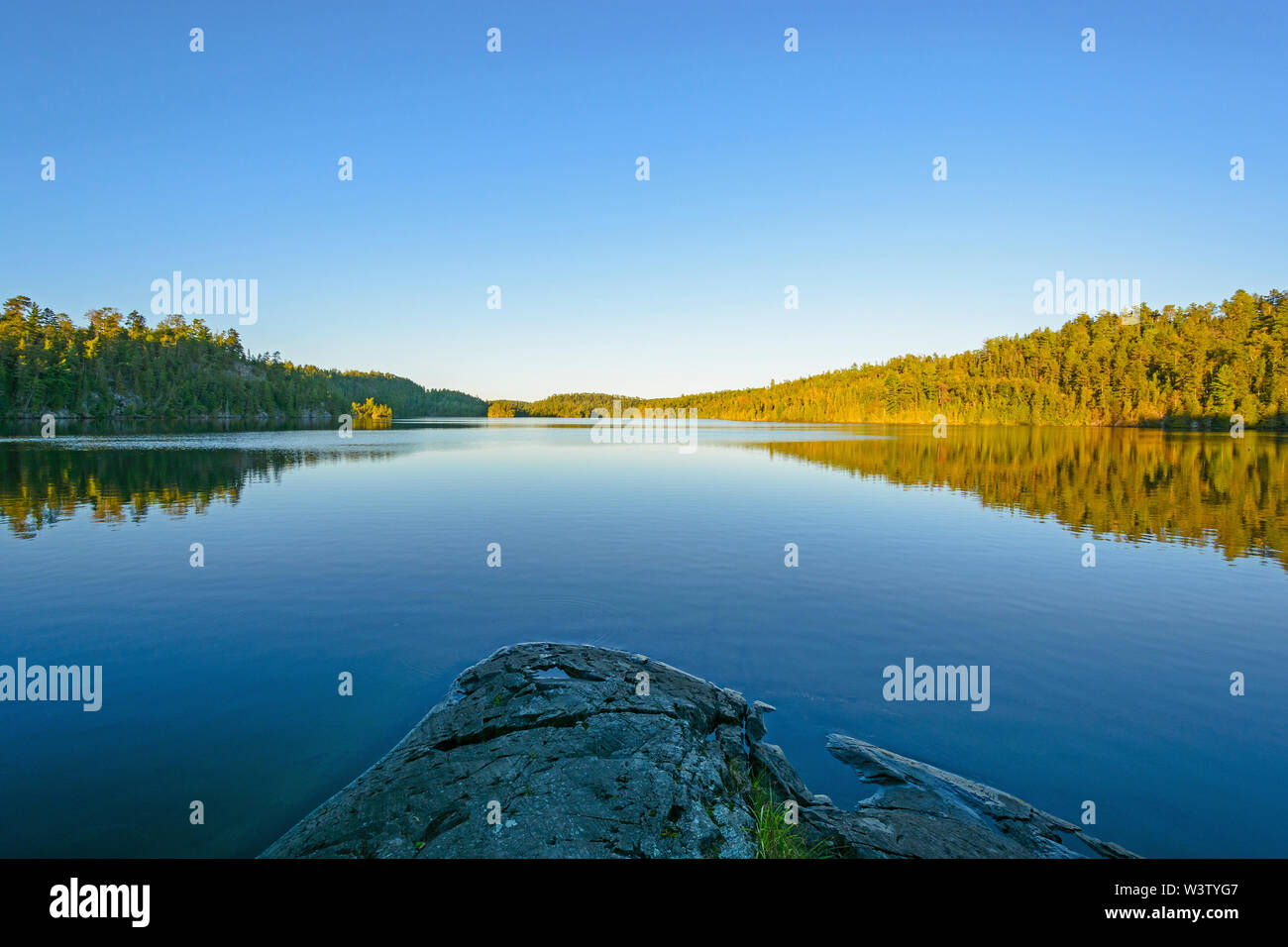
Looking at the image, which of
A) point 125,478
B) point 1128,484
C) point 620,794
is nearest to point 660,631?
point 620,794

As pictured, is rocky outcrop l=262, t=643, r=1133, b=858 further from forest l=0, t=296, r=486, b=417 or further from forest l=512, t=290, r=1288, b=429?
forest l=0, t=296, r=486, b=417

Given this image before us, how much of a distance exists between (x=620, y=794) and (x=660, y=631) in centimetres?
843

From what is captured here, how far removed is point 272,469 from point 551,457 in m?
29.2

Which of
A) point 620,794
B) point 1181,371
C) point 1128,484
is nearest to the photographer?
point 620,794

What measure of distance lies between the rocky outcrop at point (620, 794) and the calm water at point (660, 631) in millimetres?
824

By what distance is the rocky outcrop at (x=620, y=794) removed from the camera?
276 inches

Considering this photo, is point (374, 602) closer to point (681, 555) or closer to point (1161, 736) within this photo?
point (681, 555)

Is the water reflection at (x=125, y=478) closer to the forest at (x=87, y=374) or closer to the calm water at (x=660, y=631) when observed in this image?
the calm water at (x=660, y=631)

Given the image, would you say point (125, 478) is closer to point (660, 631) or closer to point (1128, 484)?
point (660, 631)

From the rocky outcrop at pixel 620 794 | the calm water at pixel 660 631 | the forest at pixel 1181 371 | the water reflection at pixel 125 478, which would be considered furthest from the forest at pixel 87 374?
the forest at pixel 1181 371

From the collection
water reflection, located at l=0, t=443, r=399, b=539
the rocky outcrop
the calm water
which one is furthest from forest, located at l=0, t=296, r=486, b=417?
the rocky outcrop

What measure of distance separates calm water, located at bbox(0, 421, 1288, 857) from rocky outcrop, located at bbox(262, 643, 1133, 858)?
824 mm

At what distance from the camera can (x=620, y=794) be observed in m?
7.73
